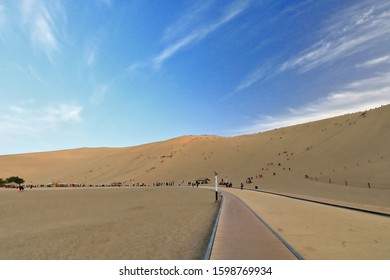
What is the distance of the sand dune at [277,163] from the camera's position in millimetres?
38781

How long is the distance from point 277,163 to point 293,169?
9.03 meters

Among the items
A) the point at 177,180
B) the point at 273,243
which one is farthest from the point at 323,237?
the point at 177,180

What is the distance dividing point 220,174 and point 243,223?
63.1 meters

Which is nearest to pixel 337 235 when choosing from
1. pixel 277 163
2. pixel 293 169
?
pixel 293 169

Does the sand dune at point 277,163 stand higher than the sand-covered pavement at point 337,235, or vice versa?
the sand dune at point 277,163

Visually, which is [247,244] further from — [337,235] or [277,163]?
[277,163]

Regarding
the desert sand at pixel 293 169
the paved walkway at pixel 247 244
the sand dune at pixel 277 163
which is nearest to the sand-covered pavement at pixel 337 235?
the desert sand at pixel 293 169

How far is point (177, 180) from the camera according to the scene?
3142 inches

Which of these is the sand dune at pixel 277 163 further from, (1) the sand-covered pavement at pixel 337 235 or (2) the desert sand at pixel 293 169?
(1) the sand-covered pavement at pixel 337 235

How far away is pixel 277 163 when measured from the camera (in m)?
67.4

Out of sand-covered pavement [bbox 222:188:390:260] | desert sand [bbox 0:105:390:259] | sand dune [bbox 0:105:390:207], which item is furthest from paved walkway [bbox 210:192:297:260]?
sand dune [bbox 0:105:390:207]

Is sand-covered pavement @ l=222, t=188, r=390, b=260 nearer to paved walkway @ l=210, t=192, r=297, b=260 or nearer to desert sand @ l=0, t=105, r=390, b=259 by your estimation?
desert sand @ l=0, t=105, r=390, b=259

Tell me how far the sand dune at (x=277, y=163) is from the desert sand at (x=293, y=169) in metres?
0.22
